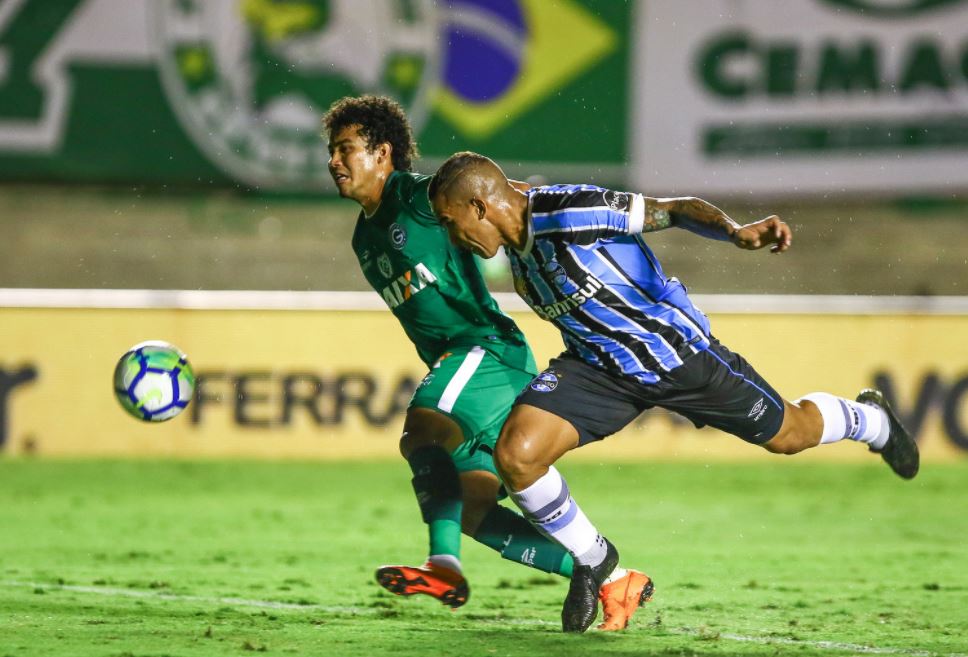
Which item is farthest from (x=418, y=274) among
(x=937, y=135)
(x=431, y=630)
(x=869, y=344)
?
(x=937, y=135)

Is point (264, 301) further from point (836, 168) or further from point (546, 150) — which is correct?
point (836, 168)

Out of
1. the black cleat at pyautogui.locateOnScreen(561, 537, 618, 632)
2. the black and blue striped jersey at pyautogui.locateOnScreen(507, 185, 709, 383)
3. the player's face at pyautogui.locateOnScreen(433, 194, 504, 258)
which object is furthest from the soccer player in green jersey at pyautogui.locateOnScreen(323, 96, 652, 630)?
the player's face at pyautogui.locateOnScreen(433, 194, 504, 258)

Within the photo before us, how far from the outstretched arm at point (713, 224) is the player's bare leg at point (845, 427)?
3.09 ft

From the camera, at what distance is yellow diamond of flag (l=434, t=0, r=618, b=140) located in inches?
579

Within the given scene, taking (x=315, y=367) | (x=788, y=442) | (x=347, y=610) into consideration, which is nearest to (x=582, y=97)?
(x=315, y=367)

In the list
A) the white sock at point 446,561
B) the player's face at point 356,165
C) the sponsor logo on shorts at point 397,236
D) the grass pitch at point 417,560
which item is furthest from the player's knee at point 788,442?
the player's face at point 356,165

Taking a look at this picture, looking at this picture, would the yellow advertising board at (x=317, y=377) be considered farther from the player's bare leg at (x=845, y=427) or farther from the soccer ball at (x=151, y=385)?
the player's bare leg at (x=845, y=427)

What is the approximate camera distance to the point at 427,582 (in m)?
5.07

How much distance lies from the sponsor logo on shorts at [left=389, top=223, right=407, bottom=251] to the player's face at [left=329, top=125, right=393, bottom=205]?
16 cm

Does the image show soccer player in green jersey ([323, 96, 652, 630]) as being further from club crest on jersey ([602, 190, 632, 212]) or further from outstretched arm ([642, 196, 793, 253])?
outstretched arm ([642, 196, 793, 253])

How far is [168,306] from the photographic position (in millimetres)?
12000

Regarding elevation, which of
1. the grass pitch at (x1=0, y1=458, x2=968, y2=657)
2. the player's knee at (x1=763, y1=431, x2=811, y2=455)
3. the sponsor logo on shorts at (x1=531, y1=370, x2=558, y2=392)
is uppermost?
the sponsor logo on shorts at (x1=531, y1=370, x2=558, y2=392)

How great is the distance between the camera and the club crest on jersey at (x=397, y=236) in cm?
564

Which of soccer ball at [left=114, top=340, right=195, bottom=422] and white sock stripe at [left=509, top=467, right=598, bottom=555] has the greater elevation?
soccer ball at [left=114, top=340, right=195, bottom=422]
